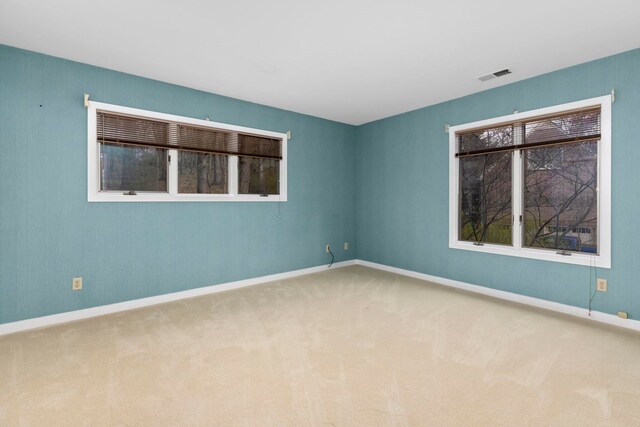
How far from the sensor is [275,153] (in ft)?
15.4

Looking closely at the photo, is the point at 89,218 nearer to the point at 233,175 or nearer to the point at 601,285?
the point at 233,175

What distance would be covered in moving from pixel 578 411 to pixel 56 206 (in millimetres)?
4292

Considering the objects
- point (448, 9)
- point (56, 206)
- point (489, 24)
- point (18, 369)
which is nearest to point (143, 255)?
point (56, 206)

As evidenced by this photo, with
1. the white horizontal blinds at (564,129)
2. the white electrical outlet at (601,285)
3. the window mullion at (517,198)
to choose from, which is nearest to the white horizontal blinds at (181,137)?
the window mullion at (517,198)

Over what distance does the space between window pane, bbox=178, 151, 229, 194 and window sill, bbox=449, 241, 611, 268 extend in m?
3.18

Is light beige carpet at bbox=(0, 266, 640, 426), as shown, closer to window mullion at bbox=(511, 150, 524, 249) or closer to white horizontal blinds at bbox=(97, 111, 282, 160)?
window mullion at bbox=(511, 150, 524, 249)

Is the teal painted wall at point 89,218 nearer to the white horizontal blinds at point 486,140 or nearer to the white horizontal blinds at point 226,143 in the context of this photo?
the white horizontal blinds at point 226,143

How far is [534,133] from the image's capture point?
11.8 feet

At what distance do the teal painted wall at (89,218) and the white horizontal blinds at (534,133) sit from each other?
8.22 ft

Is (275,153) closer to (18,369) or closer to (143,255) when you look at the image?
(143,255)

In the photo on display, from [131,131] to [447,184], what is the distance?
3.89 meters

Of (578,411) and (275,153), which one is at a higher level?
(275,153)

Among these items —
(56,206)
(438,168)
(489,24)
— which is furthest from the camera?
(438,168)

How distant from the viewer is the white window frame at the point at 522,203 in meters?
3.07
